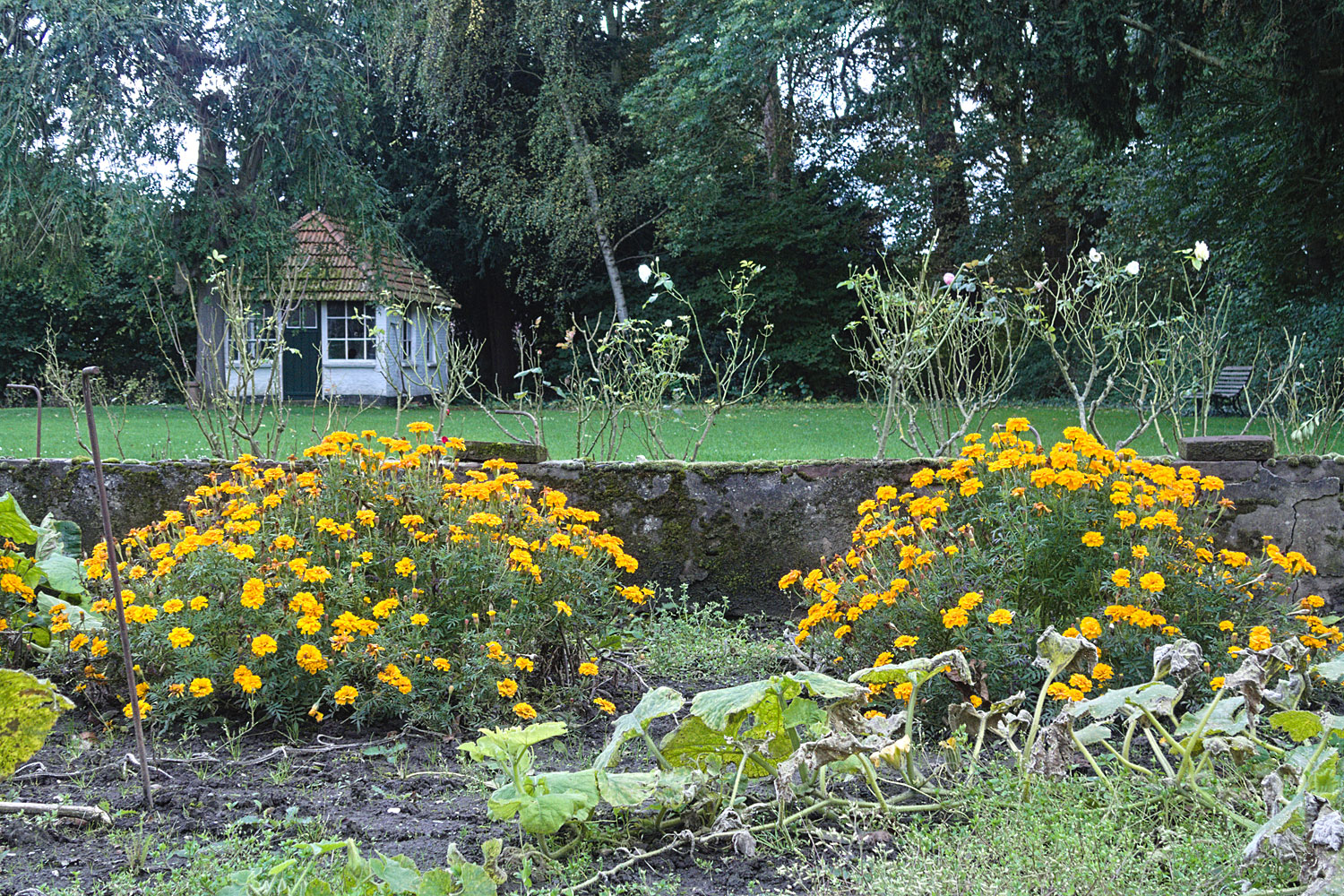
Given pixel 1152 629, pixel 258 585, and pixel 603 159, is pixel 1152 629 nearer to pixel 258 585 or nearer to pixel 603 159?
pixel 258 585

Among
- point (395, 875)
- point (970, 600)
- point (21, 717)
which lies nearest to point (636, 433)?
point (970, 600)

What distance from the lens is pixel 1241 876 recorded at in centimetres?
169

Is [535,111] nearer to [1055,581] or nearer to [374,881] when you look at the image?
[1055,581]

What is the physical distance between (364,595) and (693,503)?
1579 millimetres

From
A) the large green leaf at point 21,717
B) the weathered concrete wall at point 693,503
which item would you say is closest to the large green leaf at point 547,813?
the large green leaf at point 21,717

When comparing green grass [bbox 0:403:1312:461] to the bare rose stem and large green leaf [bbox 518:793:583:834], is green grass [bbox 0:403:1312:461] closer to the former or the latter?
the bare rose stem

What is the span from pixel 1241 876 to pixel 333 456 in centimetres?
269

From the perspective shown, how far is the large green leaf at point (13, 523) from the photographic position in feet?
10.1

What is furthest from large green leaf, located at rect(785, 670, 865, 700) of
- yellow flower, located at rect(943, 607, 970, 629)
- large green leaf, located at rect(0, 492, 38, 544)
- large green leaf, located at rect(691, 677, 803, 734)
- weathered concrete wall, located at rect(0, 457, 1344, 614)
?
large green leaf, located at rect(0, 492, 38, 544)

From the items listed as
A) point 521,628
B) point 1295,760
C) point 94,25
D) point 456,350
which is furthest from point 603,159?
point 1295,760

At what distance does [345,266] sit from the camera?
19094 mm

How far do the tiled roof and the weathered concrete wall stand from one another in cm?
1015

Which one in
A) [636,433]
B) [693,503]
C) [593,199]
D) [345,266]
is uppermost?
[593,199]

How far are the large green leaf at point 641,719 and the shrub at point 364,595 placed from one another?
482 millimetres
